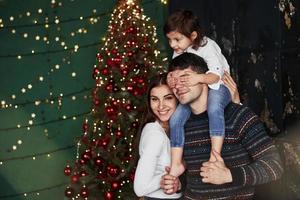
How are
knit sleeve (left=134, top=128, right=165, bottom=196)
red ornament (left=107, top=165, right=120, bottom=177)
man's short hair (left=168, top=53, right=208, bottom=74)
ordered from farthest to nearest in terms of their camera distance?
red ornament (left=107, top=165, right=120, bottom=177) → knit sleeve (left=134, top=128, right=165, bottom=196) → man's short hair (left=168, top=53, right=208, bottom=74)

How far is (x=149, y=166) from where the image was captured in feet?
11.5

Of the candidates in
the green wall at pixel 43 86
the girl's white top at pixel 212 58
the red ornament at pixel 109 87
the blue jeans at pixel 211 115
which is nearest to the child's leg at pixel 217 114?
the blue jeans at pixel 211 115

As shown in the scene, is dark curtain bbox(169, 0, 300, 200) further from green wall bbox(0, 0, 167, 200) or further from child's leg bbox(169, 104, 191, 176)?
green wall bbox(0, 0, 167, 200)

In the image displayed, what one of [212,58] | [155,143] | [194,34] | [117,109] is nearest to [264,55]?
[194,34]

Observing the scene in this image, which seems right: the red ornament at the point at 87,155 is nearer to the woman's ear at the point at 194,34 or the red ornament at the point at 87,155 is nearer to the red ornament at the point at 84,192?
the red ornament at the point at 84,192

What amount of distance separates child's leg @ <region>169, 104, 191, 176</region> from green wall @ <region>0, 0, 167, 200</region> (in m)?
3.00

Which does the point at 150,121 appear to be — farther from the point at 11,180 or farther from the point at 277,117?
the point at 11,180

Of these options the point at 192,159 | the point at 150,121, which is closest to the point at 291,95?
the point at 150,121

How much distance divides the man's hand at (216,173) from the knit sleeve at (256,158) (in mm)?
36

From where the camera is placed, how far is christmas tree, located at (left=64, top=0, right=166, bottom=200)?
5.18m

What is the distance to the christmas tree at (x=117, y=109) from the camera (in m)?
5.18

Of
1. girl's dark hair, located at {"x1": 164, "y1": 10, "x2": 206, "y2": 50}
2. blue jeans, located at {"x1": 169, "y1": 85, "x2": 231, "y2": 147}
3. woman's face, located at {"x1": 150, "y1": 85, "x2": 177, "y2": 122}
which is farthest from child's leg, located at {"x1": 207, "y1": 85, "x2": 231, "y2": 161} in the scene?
girl's dark hair, located at {"x1": 164, "y1": 10, "x2": 206, "y2": 50}

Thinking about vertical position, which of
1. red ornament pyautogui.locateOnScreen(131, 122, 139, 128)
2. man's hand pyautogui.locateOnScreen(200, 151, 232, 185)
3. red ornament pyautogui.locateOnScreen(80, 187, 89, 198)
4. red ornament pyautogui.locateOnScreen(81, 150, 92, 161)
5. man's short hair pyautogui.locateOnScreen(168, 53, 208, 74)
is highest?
red ornament pyautogui.locateOnScreen(131, 122, 139, 128)

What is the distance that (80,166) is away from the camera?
5332 millimetres
